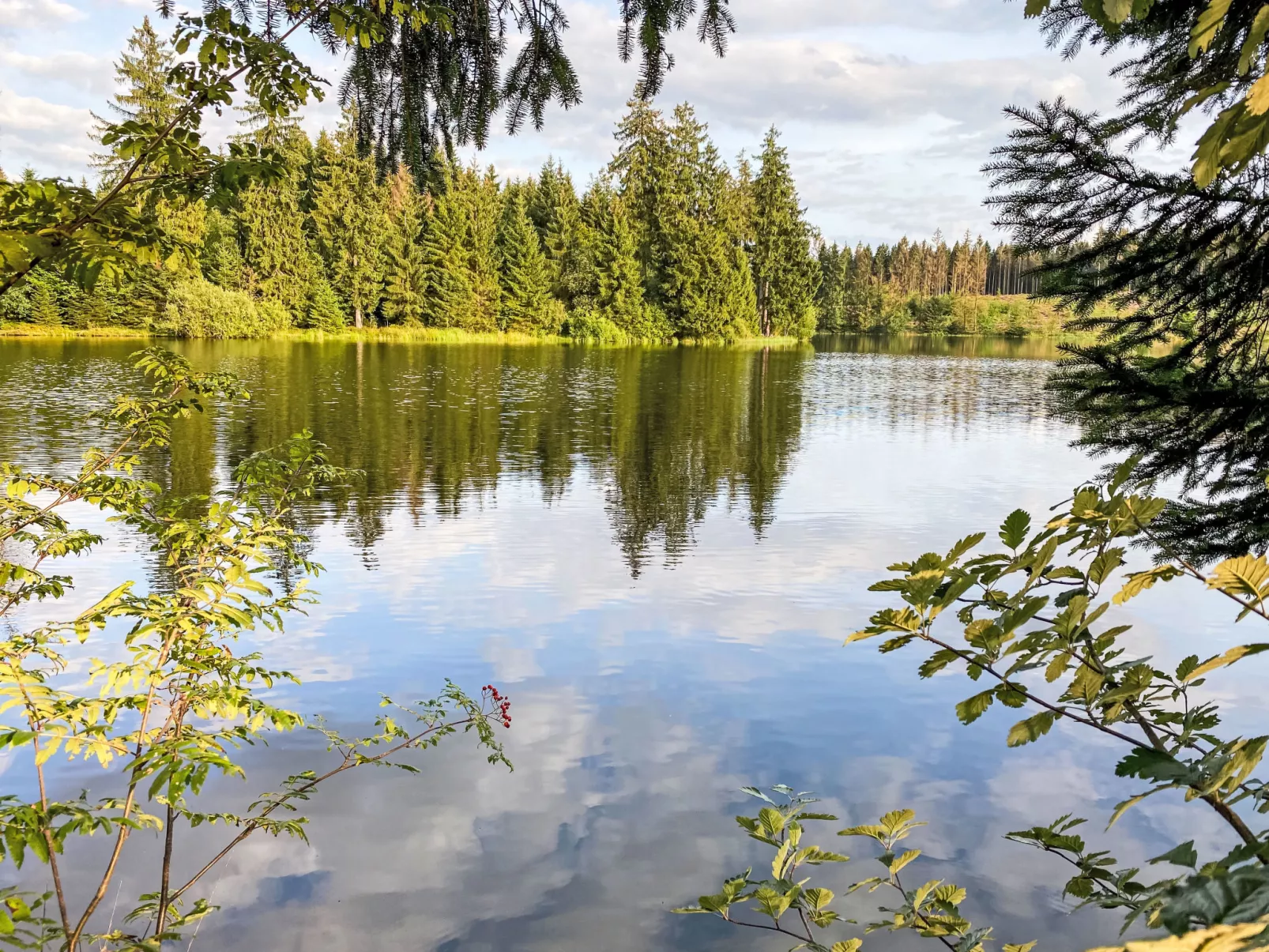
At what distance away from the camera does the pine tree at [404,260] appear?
48594mm

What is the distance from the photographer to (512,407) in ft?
70.0

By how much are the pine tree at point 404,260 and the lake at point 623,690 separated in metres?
34.3

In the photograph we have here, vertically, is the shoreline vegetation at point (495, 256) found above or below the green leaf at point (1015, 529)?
above

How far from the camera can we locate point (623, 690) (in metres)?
6.20

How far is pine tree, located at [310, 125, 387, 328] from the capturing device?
46906 mm

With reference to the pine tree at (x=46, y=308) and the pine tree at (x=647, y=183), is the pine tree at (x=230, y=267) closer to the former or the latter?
the pine tree at (x=46, y=308)

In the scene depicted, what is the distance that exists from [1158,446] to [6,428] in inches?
704

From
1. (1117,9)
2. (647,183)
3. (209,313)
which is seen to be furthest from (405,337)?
(1117,9)

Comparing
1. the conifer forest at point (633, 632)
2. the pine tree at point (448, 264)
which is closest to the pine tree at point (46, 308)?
the pine tree at point (448, 264)

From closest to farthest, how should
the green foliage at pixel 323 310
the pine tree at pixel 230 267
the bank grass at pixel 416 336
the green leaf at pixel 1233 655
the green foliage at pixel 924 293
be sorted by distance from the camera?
the green leaf at pixel 1233 655, the pine tree at pixel 230 267, the bank grass at pixel 416 336, the green foliage at pixel 323 310, the green foliage at pixel 924 293

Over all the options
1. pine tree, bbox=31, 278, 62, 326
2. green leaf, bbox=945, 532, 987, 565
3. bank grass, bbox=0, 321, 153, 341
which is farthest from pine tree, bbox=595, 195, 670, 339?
green leaf, bbox=945, 532, 987, 565

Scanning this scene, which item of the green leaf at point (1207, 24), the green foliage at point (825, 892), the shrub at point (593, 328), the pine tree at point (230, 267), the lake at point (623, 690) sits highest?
the pine tree at point (230, 267)

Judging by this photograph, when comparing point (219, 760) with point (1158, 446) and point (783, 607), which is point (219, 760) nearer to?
point (1158, 446)

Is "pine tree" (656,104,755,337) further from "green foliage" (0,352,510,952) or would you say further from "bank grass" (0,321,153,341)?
"green foliage" (0,352,510,952)
